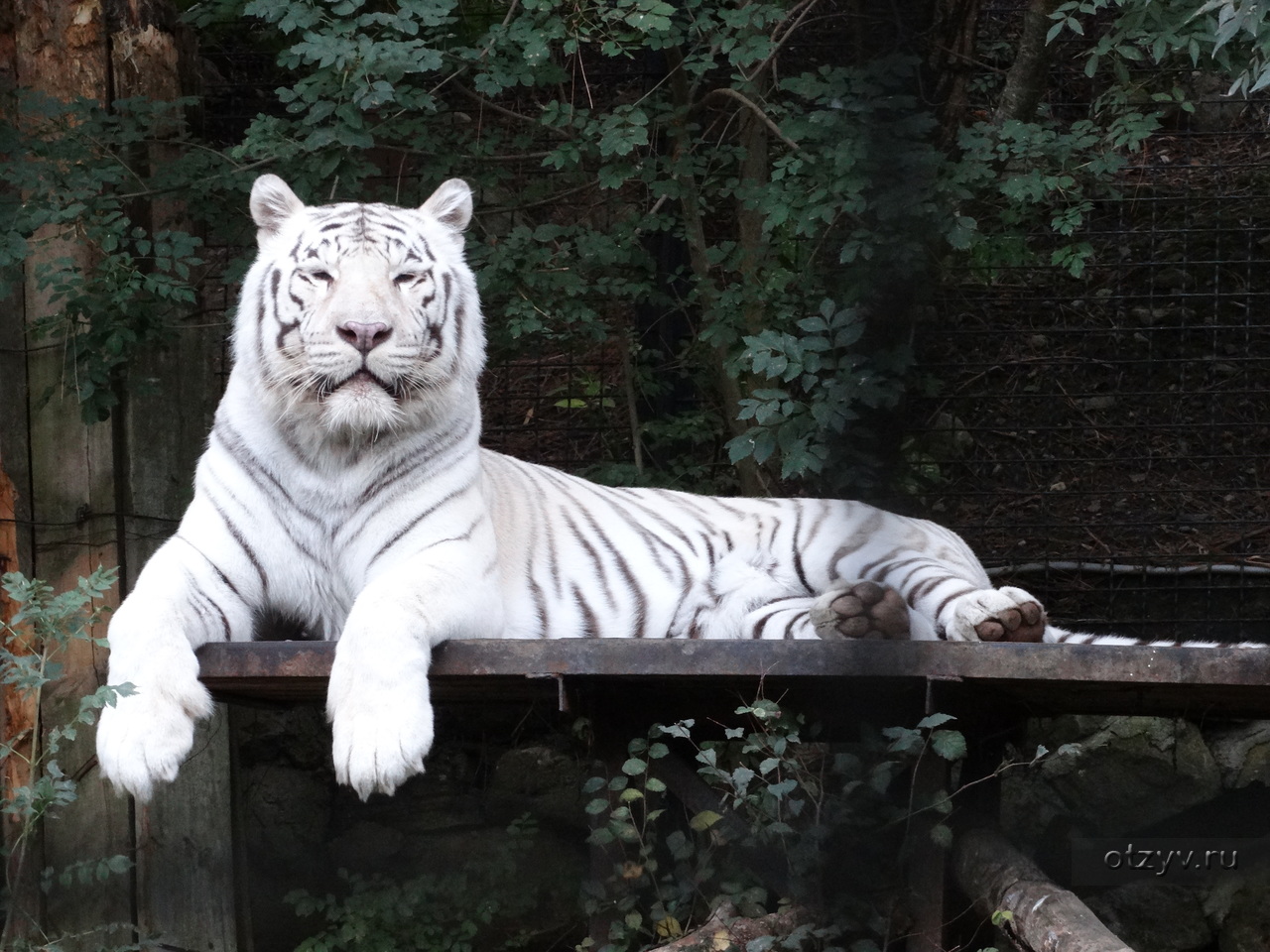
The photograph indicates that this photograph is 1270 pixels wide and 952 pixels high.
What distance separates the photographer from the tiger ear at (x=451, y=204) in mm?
2822

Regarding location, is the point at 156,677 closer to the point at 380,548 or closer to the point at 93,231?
the point at 380,548

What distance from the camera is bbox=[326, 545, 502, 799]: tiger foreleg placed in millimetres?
2021

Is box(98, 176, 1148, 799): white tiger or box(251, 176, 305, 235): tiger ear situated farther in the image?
box(251, 176, 305, 235): tiger ear

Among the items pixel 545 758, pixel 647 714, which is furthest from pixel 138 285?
pixel 545 758

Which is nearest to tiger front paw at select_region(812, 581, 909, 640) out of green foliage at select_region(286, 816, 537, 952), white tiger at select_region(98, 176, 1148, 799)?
white tiger at select_region(98, 176, 1148, 799)

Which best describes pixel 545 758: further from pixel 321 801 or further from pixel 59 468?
pixel 59 468

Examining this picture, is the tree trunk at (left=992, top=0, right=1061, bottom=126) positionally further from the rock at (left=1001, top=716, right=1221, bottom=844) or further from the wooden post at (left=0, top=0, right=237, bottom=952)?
the wooden post at (left=0, top=0, right=237, bottom=952)

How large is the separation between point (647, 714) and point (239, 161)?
1.72m

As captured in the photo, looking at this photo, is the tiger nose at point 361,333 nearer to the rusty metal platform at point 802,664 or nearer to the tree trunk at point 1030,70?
the rusty metal platform at point 802,664

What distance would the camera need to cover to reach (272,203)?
2.72 metres

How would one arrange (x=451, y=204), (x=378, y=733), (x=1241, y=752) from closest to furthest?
(x=378, y=733), (x=451, y=204), (x=1241, y=752)

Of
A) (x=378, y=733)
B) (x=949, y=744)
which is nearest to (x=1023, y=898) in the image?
(x=949, y=744)

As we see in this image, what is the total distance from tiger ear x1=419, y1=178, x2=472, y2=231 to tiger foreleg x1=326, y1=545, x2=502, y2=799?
83cm

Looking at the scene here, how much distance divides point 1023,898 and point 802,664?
0.56m
